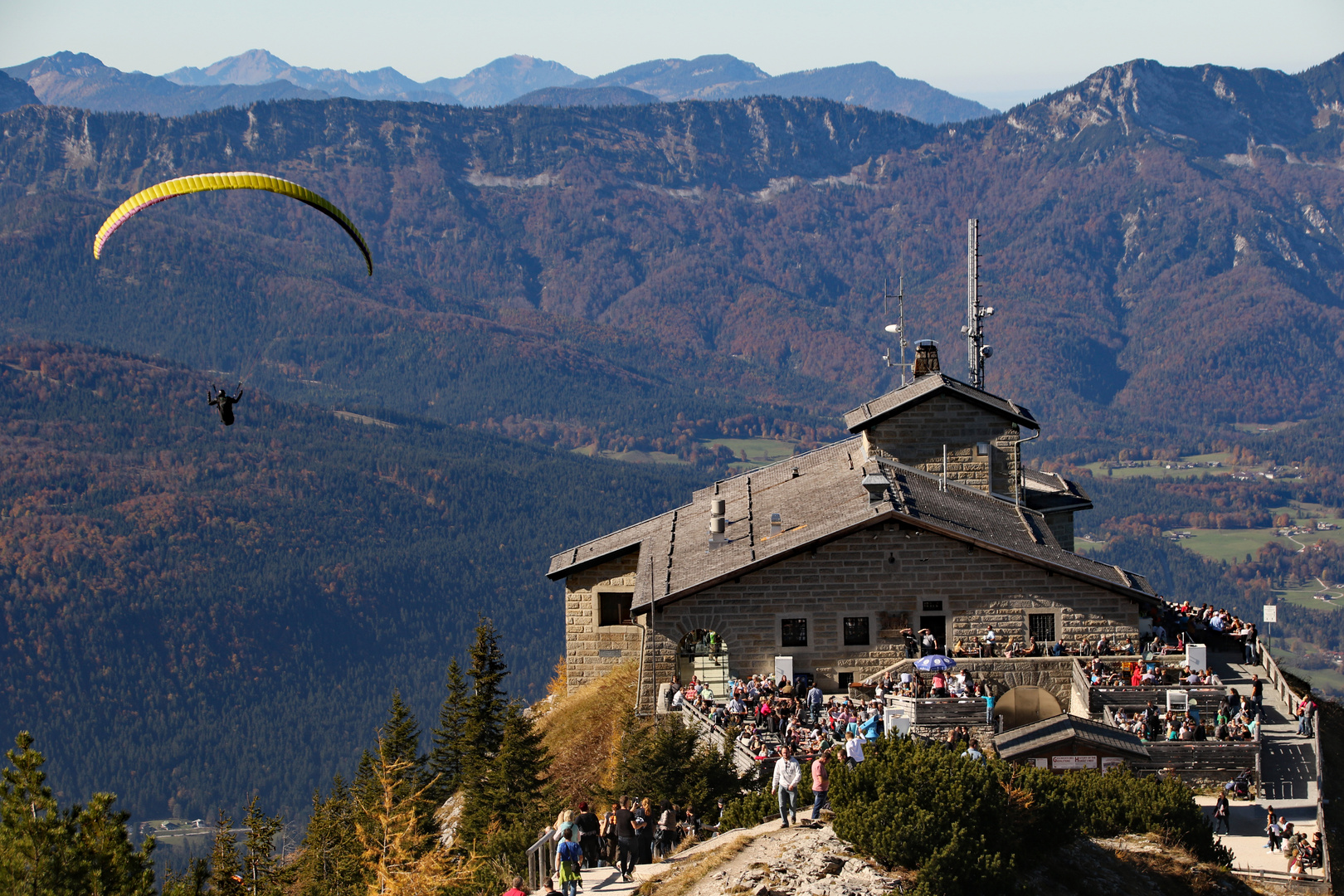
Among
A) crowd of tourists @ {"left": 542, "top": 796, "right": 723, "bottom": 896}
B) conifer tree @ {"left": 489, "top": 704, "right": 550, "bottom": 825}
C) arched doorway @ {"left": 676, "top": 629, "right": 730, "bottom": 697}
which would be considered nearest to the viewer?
crowd of tourists @ {"left": 542, "top": 796, "right": 723, "bottom": 896}

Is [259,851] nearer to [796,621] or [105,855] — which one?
[796,621]

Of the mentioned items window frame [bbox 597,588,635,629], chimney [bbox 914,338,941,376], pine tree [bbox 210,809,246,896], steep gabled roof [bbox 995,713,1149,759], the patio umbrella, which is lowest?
pine tree [bbox 210,809,246,896]

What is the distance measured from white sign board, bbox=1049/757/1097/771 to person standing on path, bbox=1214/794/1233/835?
277 centimetres

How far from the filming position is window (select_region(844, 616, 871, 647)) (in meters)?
43.9

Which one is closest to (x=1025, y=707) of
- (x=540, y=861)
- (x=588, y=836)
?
(x=588, y=836)

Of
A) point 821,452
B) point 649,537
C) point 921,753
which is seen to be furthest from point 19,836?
point 821,452

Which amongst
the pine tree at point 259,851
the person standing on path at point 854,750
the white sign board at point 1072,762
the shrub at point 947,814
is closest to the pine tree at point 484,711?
the pine tree at point 259,851

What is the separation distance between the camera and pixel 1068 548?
63438 mm

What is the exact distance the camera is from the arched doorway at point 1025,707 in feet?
135

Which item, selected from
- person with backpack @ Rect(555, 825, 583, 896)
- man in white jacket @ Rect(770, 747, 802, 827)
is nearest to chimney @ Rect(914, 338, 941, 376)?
man in white jacket @ Rect(770, 747, 802, 827)

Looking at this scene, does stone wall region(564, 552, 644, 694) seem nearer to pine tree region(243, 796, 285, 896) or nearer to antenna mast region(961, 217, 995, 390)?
pine tree region(243, 796, 285, 896)

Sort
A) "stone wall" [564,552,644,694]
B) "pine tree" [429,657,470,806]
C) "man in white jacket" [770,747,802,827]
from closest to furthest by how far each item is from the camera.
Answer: "man in white jacket" [770,747,802,827]
"stone wall" [564,552,644,694]
"pine tree" [429,657,470,806]

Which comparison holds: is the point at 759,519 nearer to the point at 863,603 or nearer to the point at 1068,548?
the point at 863,603

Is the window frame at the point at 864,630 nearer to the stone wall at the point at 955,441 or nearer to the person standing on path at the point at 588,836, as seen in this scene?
the stone wall at the point at 955,441
